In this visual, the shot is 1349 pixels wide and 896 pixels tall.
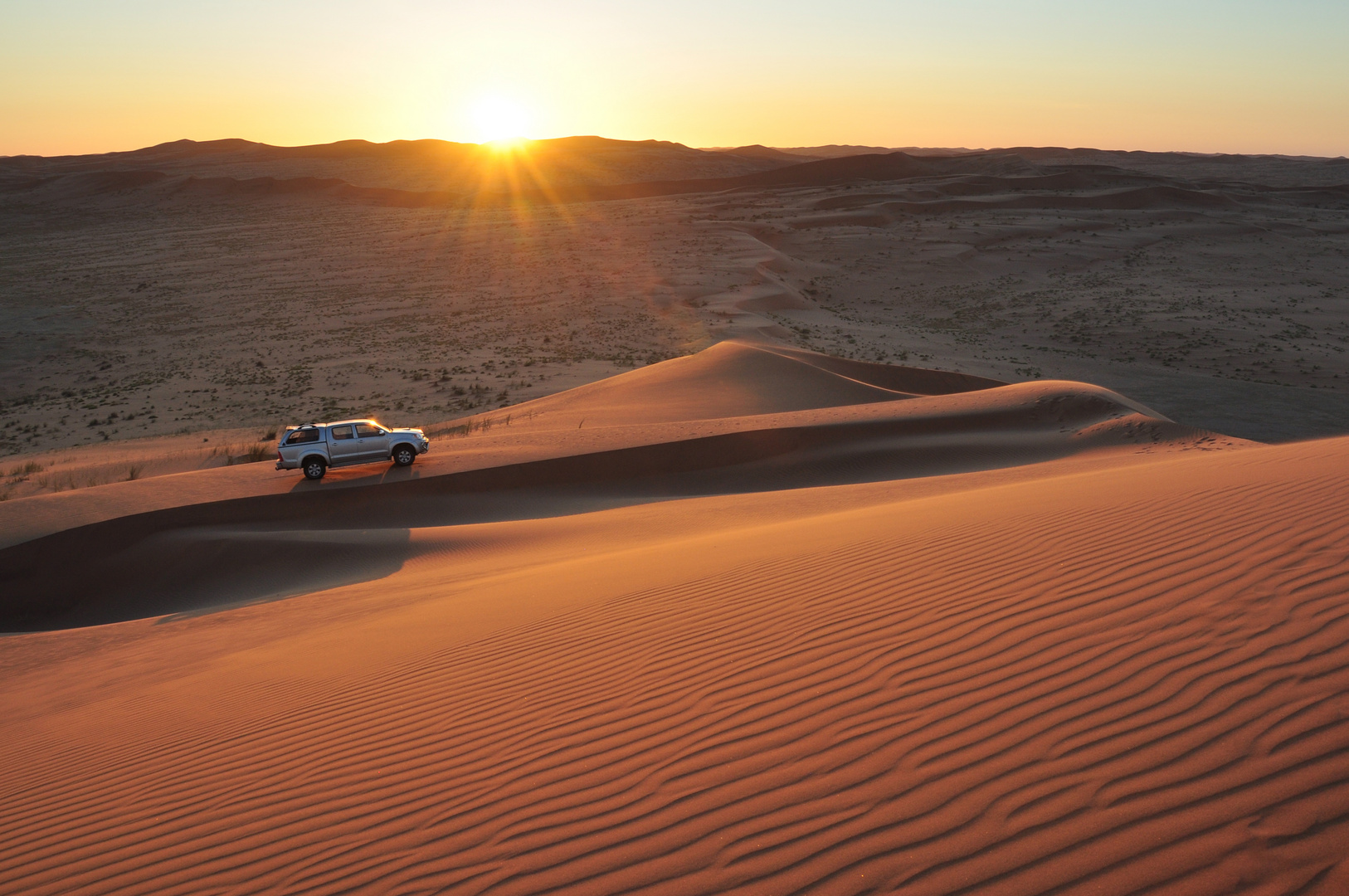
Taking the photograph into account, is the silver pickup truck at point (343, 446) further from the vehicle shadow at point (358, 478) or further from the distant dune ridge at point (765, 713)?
the distant dune ridge at point (765, 713)

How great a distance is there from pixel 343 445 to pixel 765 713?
41.2ft

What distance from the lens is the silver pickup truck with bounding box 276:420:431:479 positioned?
48.8 feet

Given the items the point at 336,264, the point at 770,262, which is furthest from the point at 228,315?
the point at 770,262

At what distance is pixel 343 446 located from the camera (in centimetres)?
1523

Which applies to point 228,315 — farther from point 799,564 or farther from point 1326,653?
point 1326,653

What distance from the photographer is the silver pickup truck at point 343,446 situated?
14.9 metres

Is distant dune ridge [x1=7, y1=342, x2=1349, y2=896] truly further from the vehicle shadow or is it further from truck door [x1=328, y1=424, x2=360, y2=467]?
truck door [x1=328, y1=424, x2=360, y2=467]

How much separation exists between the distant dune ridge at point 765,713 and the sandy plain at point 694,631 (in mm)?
25

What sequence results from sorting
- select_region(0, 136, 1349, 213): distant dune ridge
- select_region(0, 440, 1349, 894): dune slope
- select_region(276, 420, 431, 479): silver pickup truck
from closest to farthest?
1. select_region(0, 440, 1349, 894): dune slope
2. select_region(276, 420, 431, 479): silver pickup truck
3. select_region(0, 136, 1349, 213): distant dune ridge

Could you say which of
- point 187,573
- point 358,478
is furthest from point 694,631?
point 358,478

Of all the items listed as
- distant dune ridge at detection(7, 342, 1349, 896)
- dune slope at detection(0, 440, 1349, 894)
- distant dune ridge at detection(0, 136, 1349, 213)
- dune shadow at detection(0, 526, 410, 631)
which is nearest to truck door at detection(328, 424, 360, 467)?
dune shadow at detection(0, 526, 410, 631)

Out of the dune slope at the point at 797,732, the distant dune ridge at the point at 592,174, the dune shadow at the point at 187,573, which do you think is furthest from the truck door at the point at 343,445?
the distant dune ridge at the point at 592,174

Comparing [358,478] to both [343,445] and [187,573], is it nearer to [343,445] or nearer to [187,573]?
[343,445]

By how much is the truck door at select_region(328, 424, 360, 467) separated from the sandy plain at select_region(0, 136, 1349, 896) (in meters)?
0.38
